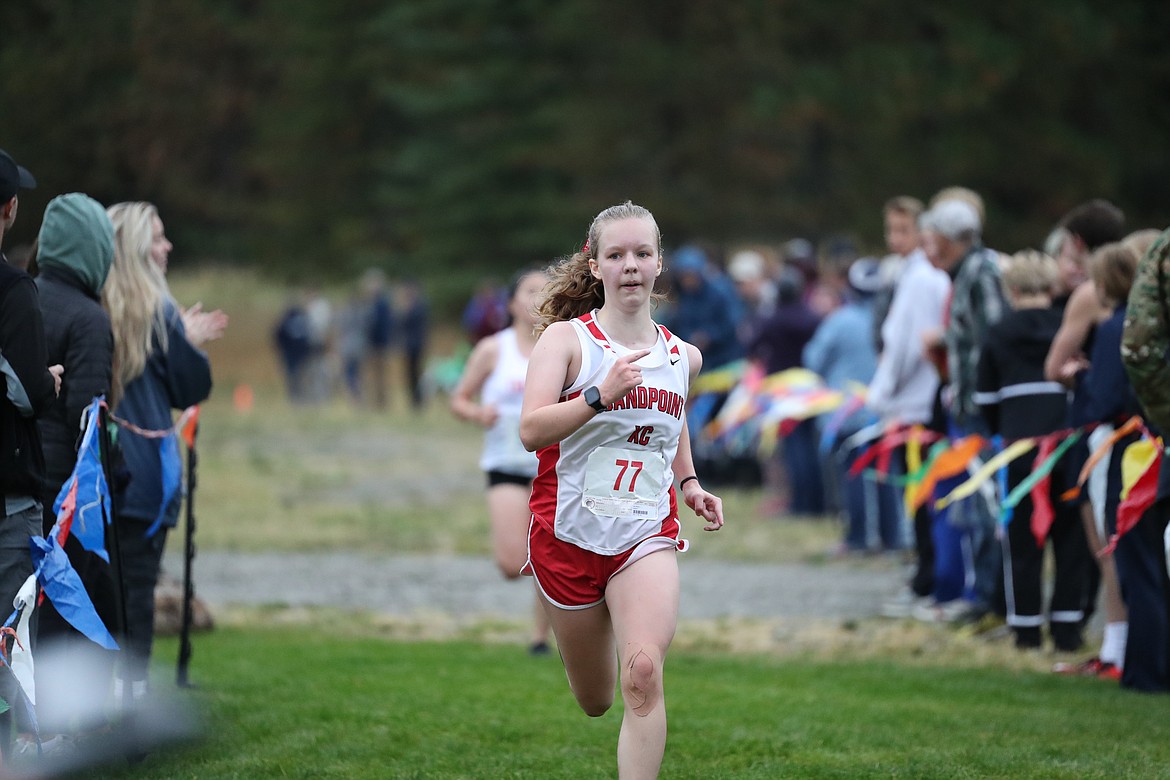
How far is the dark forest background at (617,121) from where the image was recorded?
40.9 meters

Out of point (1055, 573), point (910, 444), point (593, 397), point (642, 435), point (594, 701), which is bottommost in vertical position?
point (1055, 573)

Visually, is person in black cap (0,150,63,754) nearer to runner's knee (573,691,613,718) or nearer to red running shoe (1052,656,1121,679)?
runner's knee (573,691,613,718)

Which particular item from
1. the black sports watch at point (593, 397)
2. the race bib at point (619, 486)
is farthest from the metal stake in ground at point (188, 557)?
the black sports watch at point (593, 397)

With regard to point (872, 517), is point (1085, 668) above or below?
below

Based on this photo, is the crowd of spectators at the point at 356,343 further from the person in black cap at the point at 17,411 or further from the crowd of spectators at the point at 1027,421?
the person in black cap at the point at 17,411

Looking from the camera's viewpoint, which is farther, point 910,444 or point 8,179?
point 910,444

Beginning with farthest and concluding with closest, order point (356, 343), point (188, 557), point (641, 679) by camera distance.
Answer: point (356, 343) < point (188, 557) < point (641, 679)

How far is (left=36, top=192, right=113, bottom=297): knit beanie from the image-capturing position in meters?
5.99

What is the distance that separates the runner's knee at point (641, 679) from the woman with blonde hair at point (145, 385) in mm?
2730

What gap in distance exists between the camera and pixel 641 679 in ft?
15.2

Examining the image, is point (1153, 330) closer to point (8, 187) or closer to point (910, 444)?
point (8, 187)

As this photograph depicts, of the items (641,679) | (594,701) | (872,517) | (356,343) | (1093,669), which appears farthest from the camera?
(356,343)

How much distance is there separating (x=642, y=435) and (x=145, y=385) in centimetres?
275

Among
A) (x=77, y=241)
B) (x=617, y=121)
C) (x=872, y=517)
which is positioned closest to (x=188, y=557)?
(x=77, y=241)
